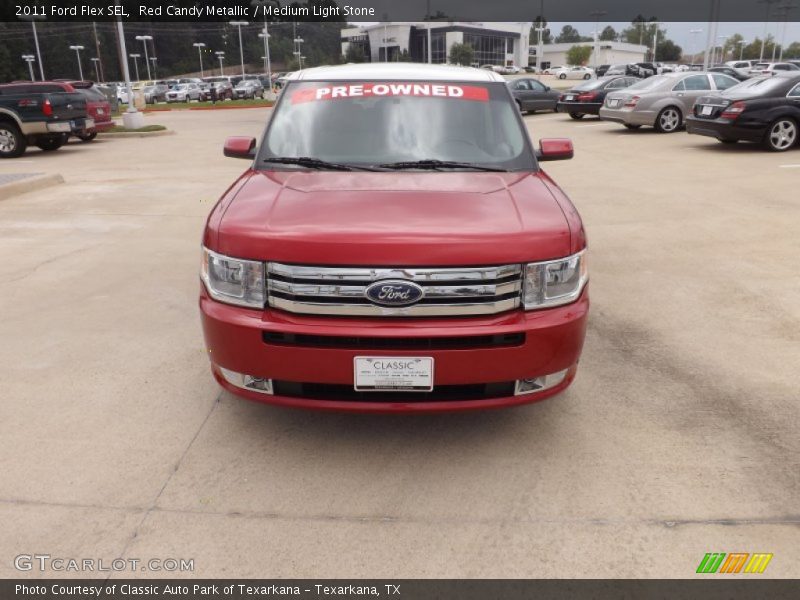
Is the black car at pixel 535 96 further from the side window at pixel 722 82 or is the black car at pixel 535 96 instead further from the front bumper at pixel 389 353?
the front bumper at pixel 389 353

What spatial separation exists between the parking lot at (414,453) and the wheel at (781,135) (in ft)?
29.2

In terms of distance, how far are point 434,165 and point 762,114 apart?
40.0 ft

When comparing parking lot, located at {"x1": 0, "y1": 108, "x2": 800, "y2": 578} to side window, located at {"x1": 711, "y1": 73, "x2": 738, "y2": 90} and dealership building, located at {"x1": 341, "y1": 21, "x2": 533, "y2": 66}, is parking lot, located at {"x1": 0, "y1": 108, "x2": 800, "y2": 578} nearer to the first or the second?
side window, located at {"x1": 711, "y1": 73, "x2": 738, "y2": 90}

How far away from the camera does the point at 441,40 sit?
115938 millimetres

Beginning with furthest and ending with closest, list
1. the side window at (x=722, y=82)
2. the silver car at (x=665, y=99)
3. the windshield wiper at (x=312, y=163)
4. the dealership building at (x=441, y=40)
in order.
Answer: the dealership building at (x=441, y=40) → the side window at (x=722, y=82) → the silver car at (x=665, y=99) → the windshield wiper at (x=312, y=163)

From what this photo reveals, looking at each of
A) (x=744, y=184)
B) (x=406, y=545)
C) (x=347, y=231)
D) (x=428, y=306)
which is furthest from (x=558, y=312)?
(x=744, y=184)

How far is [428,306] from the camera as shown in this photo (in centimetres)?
294

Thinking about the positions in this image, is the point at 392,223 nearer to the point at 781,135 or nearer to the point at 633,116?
the point at 781,135

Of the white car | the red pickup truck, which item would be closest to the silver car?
the red pickup truck

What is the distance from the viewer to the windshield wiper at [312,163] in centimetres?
387

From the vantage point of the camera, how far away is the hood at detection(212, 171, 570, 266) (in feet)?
9.57

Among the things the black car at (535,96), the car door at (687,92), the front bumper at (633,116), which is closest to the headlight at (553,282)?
the front bumper at (633,116)

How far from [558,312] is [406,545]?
125 cm

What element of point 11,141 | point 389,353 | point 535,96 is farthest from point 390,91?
point 535,96
